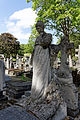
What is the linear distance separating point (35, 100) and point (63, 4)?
1238 cm

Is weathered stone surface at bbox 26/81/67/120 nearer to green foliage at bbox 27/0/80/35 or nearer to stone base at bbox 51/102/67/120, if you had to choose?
stone base at bbox 51/102/67/120

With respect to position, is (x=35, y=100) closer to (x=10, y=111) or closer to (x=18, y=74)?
(x=10, y=111)

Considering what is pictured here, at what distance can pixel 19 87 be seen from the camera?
5590mm

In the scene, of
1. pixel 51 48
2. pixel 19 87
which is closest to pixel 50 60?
pixel 51 48

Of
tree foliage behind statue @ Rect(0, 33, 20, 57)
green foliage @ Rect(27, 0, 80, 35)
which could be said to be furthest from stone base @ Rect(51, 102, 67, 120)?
tree foliage behind statue @ Rect(0, 33, 20, 57)

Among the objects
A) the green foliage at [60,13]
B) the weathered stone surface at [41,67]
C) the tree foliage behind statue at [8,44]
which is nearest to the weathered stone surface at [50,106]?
the weathered stone surface at [41,67]

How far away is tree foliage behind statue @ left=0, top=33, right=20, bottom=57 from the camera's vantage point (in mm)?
29047

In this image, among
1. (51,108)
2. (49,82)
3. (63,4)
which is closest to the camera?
(51,108)

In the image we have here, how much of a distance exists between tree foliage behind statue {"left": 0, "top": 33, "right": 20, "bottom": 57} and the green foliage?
1730 centimetres

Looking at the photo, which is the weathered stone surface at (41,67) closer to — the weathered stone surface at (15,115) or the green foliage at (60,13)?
the weathered stone surface at (15,115)

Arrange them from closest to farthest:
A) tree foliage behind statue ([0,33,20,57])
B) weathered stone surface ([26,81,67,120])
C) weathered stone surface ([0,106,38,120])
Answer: weathered stone surface ([0,106,38,120])
weathered stone surface ([26,81,67,120])
tree foliage behind statue ([0,33,20,57])

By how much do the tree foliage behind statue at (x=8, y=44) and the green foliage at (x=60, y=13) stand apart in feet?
56.7

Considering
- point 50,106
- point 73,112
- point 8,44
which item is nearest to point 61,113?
point 50,106

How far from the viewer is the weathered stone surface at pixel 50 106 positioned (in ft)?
8.00
